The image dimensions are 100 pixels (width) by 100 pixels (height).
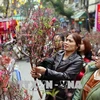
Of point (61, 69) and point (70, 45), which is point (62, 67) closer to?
point (61, 69)

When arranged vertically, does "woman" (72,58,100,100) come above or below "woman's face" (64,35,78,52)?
below

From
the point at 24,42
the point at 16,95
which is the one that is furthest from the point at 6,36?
the point at 16,95

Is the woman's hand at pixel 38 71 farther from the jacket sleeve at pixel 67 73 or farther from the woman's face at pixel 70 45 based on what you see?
the woman's face at pixel 70 45

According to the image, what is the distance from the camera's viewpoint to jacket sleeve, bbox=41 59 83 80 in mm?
3451

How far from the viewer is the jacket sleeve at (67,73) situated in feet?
11.3

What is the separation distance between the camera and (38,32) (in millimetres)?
4305

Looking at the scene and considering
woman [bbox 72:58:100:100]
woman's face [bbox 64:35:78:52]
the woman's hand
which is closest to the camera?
woman [bbox 72:58:100:100]

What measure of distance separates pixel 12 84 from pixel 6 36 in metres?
14.7

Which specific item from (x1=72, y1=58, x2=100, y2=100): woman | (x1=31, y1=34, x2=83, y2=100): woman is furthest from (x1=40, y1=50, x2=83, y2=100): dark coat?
(x1=72, y1=58, x2=100, y2=100): woman

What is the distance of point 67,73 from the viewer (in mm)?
3518

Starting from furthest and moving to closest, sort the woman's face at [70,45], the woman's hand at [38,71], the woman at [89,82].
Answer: the woman's face at [70,45]
the woman's hand at [38,71]
the woman at [89,82]

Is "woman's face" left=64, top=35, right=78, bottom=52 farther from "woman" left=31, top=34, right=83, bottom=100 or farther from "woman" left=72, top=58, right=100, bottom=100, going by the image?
"woman" left=72, top=58, right=100, bottom=100

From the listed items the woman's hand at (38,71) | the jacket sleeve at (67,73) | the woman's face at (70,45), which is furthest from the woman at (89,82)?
the woman's face at (70,45)

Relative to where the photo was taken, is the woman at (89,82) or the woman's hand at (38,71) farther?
the woman's hand at (38,71)
